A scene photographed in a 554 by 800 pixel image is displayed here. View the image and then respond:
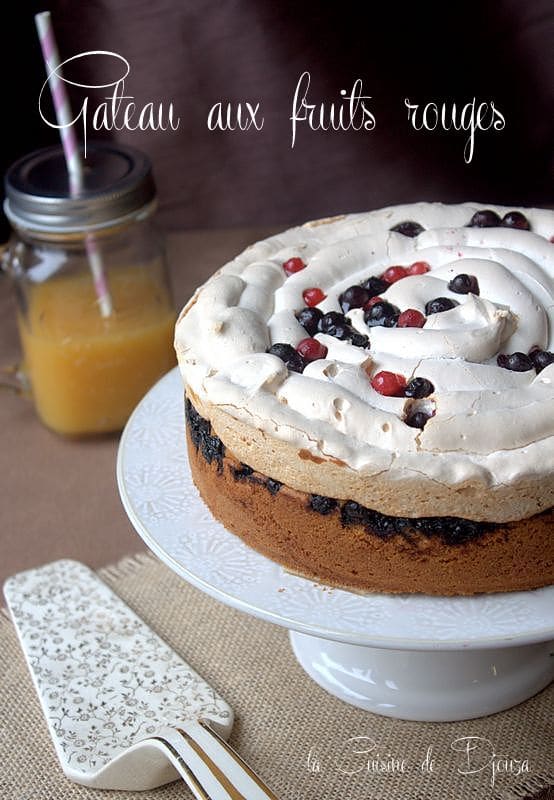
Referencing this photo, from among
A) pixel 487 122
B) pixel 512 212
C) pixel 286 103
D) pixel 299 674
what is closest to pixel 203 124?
Result: pixel 286 103

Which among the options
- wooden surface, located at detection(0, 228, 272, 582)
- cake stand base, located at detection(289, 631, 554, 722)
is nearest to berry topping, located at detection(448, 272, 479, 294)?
cake stand base, located at detection(289, 631, 554, 722)

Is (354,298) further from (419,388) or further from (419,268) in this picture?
(419,388)

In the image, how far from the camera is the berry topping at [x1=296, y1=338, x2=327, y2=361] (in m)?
1.61

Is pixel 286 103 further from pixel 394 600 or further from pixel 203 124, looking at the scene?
pixel 394 600

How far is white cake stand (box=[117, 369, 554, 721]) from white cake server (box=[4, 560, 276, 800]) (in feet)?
0.73

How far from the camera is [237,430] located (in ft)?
5.06

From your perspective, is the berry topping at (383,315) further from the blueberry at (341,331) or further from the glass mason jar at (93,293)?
the glass mason jar at (93,293)

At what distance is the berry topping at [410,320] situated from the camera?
1.64 meters

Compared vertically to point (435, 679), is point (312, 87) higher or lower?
higher

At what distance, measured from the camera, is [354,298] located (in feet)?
5.72

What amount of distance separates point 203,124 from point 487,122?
0.82m

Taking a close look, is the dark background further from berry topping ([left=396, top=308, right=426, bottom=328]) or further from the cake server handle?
the cake server handle

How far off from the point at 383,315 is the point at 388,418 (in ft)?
0.86

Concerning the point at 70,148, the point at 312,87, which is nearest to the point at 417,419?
the point at 70,148
